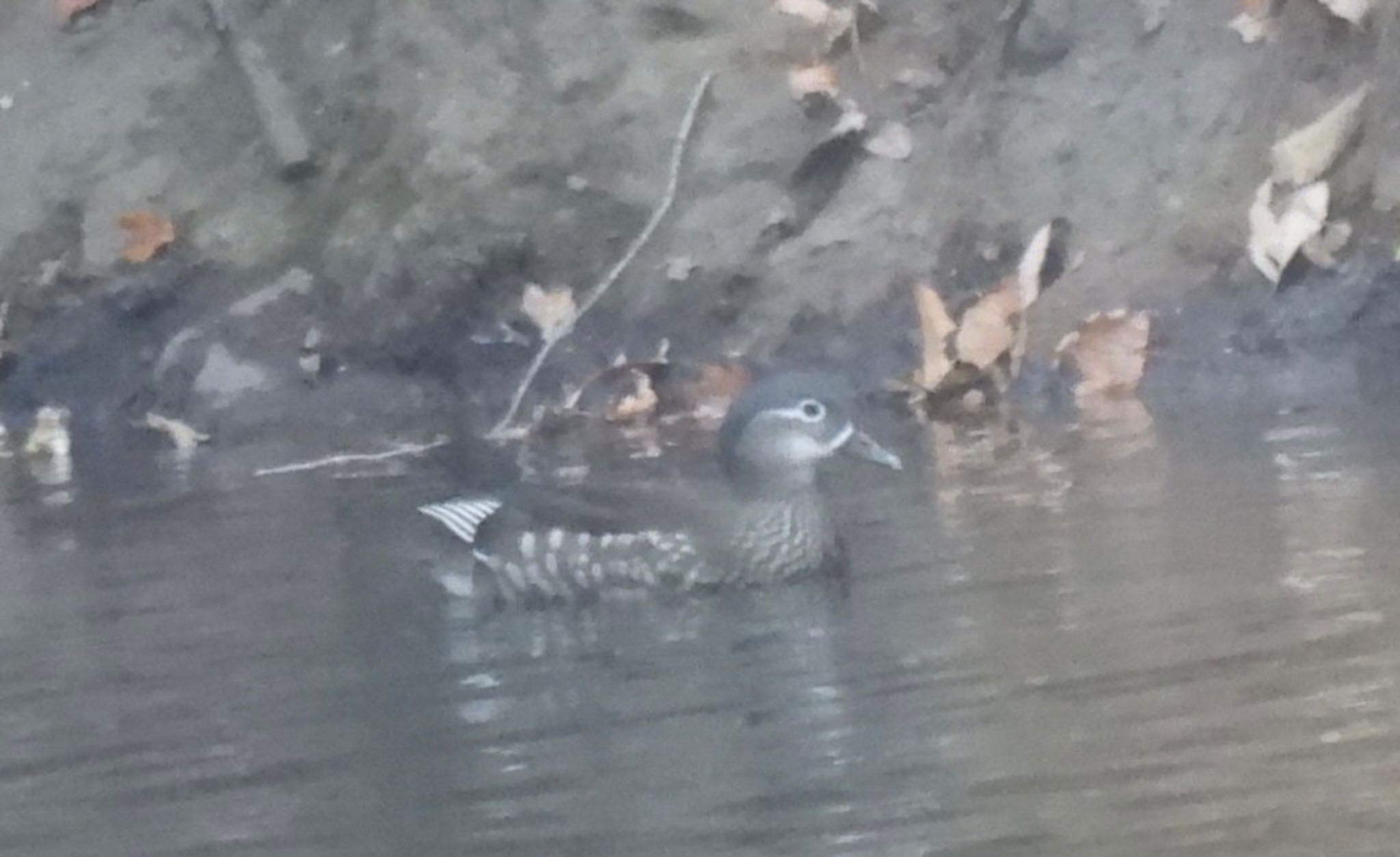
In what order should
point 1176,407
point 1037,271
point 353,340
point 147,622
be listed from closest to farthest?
point 147,622
point 1176,407
point 1037,271
point 353,340

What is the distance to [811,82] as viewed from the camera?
10.5 meters

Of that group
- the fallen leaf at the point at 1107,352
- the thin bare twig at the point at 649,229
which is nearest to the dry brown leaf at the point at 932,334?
the fallen leaf at the point at 1107,352

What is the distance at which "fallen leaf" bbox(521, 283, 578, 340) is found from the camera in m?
10.3

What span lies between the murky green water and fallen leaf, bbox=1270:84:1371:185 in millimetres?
2410

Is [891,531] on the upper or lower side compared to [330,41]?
lower

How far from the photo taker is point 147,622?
6078 millimetres

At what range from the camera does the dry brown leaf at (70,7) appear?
11438 millimetres

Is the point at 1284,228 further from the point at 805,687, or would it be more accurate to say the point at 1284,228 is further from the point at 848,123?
the point at 805,687

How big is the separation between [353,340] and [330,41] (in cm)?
134

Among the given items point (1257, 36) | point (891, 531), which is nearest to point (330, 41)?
point (1257, 36)

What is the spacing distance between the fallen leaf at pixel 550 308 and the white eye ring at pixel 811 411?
12.0 ft

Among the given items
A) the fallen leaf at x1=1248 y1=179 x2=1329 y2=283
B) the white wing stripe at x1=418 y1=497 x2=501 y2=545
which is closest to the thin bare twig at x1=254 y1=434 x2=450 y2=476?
the white wing stripe at x1=418 y1=497 x2=501 y2=545

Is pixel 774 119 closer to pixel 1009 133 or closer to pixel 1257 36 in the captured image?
pixel 1009 133

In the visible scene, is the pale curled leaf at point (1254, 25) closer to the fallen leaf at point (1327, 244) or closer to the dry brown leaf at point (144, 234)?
the fallen leaf at point (1327, 244)
